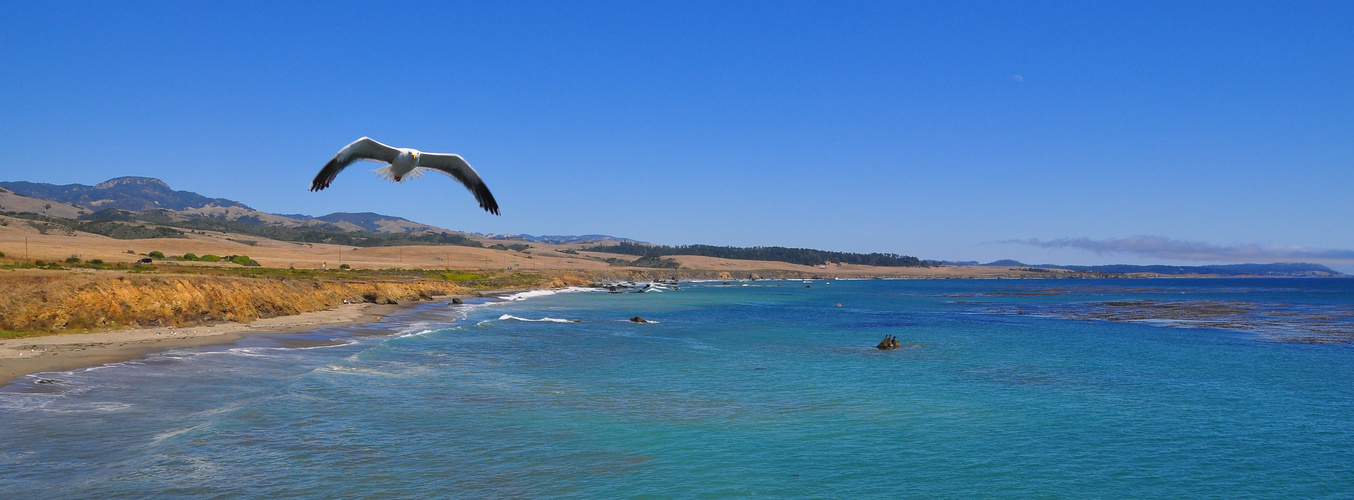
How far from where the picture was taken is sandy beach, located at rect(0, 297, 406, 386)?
18.6 m

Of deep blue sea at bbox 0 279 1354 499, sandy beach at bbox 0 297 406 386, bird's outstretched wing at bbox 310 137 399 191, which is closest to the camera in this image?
deep blue sea at bbox 0 279 1354 499

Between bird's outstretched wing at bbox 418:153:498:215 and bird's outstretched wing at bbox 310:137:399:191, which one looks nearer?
bird's outstretched wing at bbox 310:137:399:191

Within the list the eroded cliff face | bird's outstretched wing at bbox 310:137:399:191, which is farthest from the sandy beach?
bird's outstretched wing at bbox 310:137:399:191

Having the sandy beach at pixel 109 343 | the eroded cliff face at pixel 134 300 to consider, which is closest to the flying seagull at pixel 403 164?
the sandy beach at pixel 109 343

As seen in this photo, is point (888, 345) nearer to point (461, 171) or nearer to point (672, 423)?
point (672, 423)

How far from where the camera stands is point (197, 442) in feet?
41.8

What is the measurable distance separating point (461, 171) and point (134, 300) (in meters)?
20.9

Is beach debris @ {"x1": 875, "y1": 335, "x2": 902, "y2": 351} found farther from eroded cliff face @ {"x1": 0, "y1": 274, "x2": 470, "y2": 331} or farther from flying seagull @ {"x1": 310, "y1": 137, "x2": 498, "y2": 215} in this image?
eroded cliff face @ {"x1": 0, "y1": 274, "x2": 470, "y2": 331}

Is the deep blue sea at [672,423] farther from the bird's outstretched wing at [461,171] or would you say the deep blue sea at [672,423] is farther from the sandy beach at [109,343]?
the bird's outstretched wing at [461,171]

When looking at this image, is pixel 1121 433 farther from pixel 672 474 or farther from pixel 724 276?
pixel 724 276

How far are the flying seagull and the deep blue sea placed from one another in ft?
13.9

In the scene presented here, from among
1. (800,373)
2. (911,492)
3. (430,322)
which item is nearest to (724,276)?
(430,322)

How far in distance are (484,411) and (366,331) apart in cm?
1846

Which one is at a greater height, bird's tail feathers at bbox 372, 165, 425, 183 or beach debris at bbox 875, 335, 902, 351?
bird's tail feathers at bbox 372, 165, 425, 183
